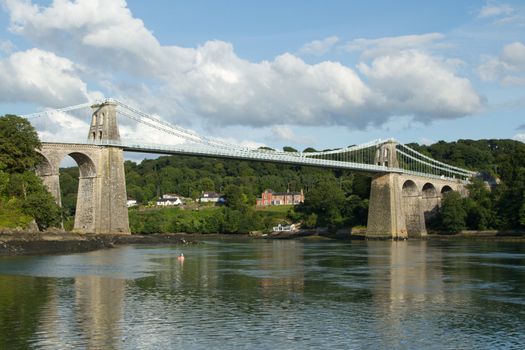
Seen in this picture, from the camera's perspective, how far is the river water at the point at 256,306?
16.7m

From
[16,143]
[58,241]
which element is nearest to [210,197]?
[16,143]

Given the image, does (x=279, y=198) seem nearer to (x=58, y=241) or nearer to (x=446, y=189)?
(x=446, y=189)

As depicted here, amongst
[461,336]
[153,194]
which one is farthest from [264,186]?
[461,336]

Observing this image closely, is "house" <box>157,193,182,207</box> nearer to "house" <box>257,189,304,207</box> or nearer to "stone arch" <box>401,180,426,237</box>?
"house" <box>257,189,304,207</box>

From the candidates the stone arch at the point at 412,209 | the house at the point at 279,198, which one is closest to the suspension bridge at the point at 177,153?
the stone arch at the point at 412,209

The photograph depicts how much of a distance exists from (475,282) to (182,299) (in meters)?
13.3

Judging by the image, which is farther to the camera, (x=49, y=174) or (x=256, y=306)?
(x=49, y=174)

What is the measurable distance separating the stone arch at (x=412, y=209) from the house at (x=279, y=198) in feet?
115

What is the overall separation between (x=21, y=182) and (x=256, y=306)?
3147 cm

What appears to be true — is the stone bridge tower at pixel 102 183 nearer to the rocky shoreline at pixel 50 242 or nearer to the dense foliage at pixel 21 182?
the rocky shoreline at pixel 50 242

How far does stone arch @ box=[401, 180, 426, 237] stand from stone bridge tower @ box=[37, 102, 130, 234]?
4226 cm

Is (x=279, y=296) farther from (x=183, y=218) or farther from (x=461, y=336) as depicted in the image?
(x=183, y=218)

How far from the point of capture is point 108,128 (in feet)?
188

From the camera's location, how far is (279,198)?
12381 centimetres
